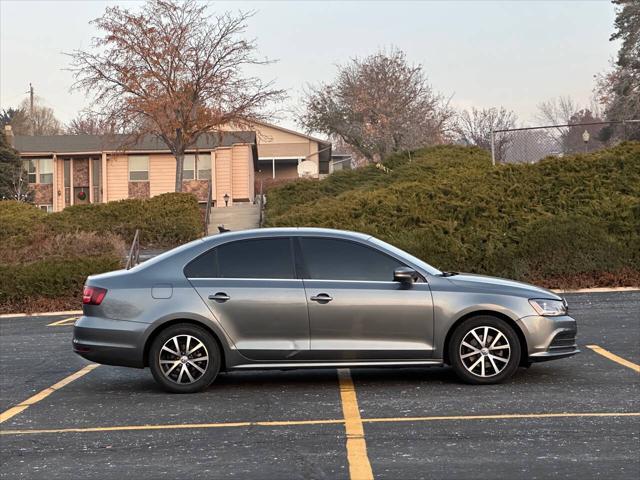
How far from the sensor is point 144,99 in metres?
34.9

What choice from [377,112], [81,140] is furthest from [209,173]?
[377,112]

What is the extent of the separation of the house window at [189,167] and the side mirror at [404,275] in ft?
Answer: 122

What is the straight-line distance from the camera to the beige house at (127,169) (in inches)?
1735

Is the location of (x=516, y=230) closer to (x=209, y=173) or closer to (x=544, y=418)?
(x=544, y=418)

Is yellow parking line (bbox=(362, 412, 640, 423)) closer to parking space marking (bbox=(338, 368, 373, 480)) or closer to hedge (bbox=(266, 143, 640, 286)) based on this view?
parking space marking (bbox=(338, 368, 373, 480))

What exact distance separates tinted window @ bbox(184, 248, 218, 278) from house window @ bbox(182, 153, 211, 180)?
3626 cm

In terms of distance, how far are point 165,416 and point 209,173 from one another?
3792cm

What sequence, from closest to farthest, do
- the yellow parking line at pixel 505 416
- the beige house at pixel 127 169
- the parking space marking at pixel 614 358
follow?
the yellow parking line at pixel 505 416 < the parking space marking at pixel 614 358 < the beige house at pixel 127 169

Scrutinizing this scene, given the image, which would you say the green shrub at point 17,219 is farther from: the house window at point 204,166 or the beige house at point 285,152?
the beige house at point 285,152

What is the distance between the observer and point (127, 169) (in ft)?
147

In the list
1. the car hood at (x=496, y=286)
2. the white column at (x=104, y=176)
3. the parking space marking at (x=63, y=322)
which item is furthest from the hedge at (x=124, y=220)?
the white column at (x=104, y=176)

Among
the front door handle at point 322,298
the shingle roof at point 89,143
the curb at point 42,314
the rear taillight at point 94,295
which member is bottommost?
the curb at point 42,314

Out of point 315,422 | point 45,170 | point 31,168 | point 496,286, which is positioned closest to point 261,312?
point 315,422

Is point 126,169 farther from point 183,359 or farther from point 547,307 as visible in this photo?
point 547,307
